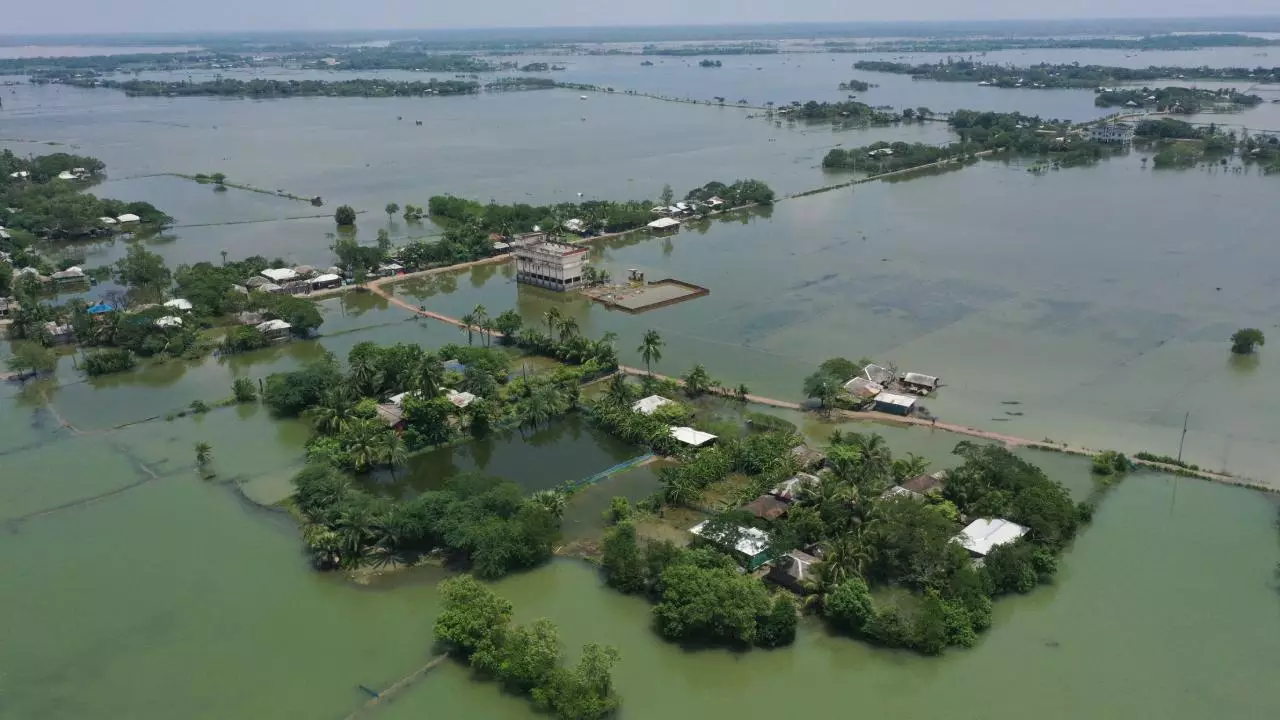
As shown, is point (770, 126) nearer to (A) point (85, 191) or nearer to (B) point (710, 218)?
(B) point (710, 218)

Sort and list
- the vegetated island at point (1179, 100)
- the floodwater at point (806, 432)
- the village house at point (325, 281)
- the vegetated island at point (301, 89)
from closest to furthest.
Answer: the floodwater at point (806, 432), the village house at point (325, 281), the vegetated island at point (1179, 100), the vegetated island at point (301, 89)

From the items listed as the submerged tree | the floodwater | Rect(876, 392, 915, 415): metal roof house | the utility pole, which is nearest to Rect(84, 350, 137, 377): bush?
the floodwater

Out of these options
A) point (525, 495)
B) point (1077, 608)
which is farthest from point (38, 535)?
point (1077, 608)

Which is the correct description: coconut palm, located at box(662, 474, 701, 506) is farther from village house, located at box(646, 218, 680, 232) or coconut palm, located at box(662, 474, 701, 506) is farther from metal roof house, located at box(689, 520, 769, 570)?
village house, located at box(646, 218, 680, 232)

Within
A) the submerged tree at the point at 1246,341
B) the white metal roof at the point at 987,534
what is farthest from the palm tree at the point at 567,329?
the submerged tree at the point at 1246,341

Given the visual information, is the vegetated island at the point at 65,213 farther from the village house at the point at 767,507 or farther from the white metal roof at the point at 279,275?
the village house at the point at 767,507

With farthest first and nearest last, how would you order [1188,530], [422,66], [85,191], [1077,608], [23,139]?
[422,66]
[23,139]
[85,191]
[1188,530]
[1077,608]
